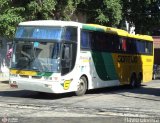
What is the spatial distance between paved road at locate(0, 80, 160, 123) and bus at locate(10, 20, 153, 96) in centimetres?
68

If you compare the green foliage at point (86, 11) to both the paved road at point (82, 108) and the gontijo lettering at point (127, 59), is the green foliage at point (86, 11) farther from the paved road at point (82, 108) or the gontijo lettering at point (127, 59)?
the paved road at point (82, 108)

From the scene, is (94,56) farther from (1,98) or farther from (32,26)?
(1,98)

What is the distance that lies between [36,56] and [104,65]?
462cm

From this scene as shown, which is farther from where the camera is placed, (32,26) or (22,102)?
(32,26)

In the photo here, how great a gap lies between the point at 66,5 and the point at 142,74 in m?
5.72

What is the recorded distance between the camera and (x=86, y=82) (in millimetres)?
20234

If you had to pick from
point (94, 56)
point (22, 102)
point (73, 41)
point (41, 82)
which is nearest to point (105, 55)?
point (94, 56)

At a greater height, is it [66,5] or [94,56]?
[66,5]

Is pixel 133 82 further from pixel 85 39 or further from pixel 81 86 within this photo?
pixel 85 39

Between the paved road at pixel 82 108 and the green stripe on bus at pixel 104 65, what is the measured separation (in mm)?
2027

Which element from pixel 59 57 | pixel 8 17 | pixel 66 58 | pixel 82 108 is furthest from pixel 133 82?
pixel 82 108

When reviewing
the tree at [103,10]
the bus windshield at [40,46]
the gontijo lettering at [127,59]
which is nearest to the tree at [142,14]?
the tree at [103,10]

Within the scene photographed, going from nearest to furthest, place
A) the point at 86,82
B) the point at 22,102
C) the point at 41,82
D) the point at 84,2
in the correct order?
the point at 22,102, the point at 41,82, the point at 86,82, the point at 84,2

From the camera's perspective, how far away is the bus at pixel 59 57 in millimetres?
17984
